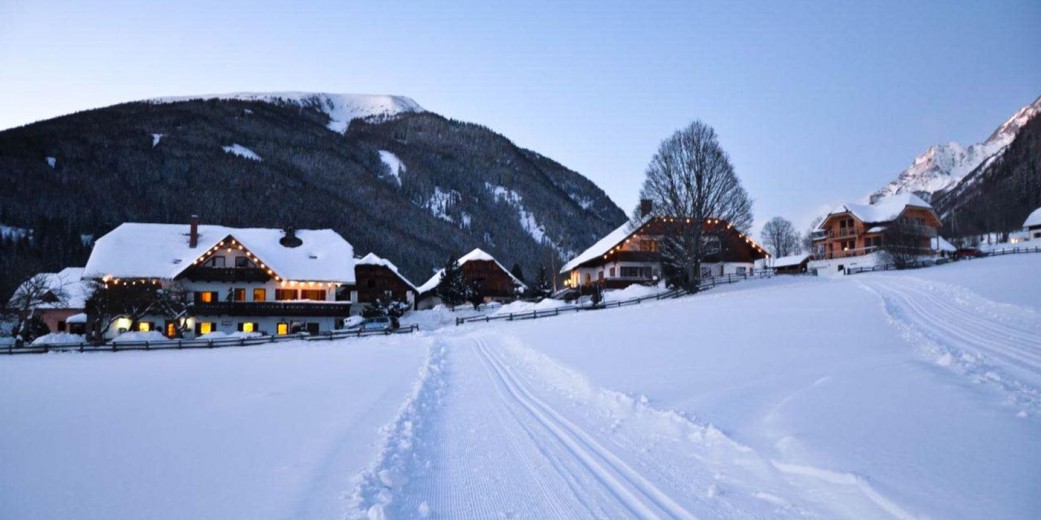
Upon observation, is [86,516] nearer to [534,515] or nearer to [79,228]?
[534,515]

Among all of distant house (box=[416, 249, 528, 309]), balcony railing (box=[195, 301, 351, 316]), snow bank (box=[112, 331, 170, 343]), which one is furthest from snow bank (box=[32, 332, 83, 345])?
distant house (box=[416, 249, 528, 309])

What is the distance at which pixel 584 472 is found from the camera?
23.0 feet

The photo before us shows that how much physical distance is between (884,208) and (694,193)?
44820 mm

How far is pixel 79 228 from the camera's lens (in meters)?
116

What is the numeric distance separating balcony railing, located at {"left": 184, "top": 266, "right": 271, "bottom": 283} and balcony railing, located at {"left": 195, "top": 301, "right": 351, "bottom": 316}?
9.17 feet

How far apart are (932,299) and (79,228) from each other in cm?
14608

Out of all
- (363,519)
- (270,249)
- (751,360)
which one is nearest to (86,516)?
(363,519)

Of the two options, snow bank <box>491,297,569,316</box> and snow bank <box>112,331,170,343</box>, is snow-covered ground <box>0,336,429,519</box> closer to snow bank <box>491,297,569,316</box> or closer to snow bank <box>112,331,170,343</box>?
snow bank <box>112,331,170,343</box>

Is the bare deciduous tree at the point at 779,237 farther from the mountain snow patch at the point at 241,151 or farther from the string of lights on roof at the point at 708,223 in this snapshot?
the mountain snow patch at the point at 241,151

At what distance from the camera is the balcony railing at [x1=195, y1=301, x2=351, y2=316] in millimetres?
51781

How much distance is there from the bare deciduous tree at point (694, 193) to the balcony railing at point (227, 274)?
39.3m

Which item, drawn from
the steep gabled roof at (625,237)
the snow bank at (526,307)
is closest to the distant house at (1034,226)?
the steep gabled roof at (625,237)

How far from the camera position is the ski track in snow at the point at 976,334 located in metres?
11.4

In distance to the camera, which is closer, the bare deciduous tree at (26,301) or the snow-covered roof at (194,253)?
the bare deciduous tree at (26,301)
